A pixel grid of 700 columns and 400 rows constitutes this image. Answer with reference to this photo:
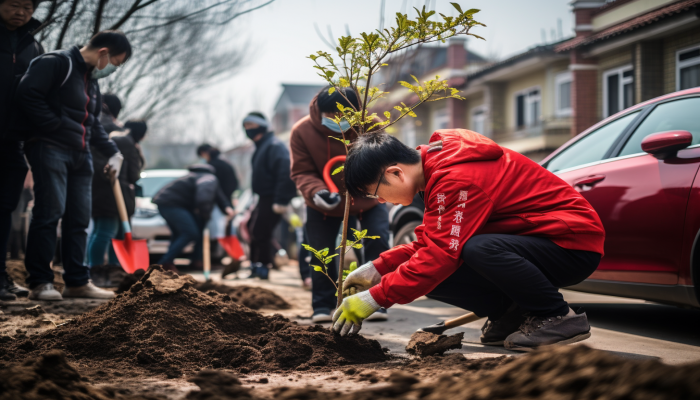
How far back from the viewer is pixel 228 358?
2.87 m

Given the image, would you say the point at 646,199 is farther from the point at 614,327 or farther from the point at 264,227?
the point at 264,227

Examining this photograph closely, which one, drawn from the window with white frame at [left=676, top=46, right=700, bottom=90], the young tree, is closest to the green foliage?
the young tree

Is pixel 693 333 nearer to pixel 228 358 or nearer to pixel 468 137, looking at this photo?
pixel 468 137

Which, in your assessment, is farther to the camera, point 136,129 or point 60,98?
point 136,129

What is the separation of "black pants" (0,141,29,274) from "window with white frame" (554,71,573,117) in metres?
19.8

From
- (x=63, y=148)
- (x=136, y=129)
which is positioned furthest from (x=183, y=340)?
(x=136, y=129)

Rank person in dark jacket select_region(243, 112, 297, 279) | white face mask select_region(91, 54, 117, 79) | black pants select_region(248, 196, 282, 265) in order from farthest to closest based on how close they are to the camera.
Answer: black pants select_region(248, 196, 282, 265)
person in dark jacket select_region(243, 112, 297, 279)
white face mask select_region(91, 54, 117, 79)

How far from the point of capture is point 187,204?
7.74m

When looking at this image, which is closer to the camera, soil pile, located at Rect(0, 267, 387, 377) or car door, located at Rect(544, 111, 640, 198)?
soil pile, located at Rect(0, 267, 387, 377)

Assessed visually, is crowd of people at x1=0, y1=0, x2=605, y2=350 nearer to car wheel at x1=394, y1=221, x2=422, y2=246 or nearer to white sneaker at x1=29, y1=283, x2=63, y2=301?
white sneaker at x1=29, y1=283, x2=63, y2=301

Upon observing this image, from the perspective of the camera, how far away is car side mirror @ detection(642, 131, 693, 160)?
3.26 meters

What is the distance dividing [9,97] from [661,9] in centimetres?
1743

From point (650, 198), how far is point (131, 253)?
4343 mm

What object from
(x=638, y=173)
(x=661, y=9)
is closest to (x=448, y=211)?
(x=638, y=173)
